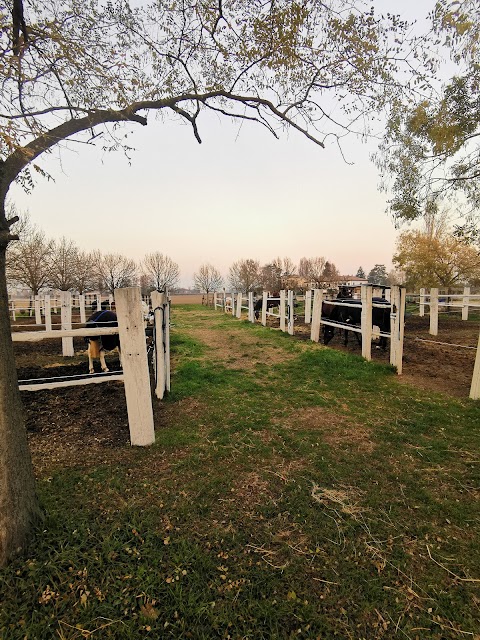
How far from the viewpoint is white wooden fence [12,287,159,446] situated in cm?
267

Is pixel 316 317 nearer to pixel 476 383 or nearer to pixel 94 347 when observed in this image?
pixel 476 383

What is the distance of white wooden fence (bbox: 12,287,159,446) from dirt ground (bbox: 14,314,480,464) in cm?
30

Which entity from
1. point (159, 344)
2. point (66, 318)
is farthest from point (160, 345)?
point (66, 318)

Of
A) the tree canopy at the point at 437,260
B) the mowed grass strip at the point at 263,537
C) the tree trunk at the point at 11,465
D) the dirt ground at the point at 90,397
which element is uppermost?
the tree canopy at the point at 437,260

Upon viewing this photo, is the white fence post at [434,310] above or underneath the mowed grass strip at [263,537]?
above

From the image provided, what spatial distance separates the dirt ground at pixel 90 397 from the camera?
2877 mm

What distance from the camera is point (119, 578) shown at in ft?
5.27

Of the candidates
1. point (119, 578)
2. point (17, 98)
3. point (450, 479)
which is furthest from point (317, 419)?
point (17, 98)

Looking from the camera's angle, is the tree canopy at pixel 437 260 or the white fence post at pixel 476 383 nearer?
the white fence post at pixel 476 383

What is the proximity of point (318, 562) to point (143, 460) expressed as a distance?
1.64 metres

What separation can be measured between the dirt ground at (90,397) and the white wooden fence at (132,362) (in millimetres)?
298

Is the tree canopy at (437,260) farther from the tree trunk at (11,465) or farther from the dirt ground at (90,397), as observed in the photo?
the tree trunk at (11,465)

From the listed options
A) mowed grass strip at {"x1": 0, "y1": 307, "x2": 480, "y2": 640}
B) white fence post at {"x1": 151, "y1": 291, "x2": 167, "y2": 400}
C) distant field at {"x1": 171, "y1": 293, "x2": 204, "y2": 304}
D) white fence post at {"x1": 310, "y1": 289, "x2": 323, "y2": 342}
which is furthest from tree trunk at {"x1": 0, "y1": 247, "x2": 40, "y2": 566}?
distant field at {"x1": 171, "y1": 293, "x2": 204, "y2": 304}

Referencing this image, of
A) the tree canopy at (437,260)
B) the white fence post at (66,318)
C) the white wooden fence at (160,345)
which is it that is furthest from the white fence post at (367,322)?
the tree canopy at (437,260)
